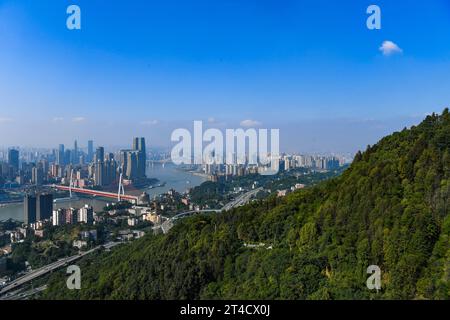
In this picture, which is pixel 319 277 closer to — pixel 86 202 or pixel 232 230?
pixel 232 230

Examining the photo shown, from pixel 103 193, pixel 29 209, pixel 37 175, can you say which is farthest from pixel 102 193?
pixel 29 209

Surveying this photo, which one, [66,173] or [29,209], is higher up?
[66,173]

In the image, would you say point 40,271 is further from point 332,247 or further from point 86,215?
point 332,247

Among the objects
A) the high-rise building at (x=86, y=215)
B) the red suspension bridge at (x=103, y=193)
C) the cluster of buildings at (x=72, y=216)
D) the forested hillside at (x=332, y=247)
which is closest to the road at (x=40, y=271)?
the forested hillside at (x=332, y=247)

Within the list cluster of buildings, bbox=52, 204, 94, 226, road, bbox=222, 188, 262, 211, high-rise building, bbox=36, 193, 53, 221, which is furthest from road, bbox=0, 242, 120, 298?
road, bbox=222, 188, 262, 211

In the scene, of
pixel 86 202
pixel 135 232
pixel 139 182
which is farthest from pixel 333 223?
pixel 86 202

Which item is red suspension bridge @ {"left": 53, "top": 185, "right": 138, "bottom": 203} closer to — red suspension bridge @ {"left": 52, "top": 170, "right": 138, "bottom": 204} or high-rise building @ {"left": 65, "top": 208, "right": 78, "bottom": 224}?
red suspension bridge @ {"left": 52, "top": 170, "right": 138, "bottom": 204}
